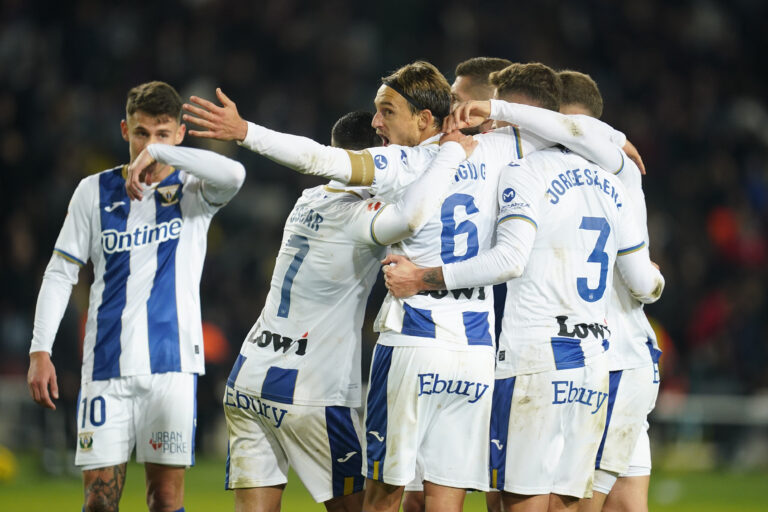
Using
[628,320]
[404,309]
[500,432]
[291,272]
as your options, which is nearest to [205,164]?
[291,272]

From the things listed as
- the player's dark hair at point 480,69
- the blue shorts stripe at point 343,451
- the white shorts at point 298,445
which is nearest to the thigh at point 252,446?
the white shorts at point 298,445

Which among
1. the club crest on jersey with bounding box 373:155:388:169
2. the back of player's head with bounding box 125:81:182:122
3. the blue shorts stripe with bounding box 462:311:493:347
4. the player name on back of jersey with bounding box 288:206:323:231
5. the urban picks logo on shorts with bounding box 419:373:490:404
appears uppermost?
the back of player's head with bounding box 125:81:182:122

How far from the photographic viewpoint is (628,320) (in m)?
5.77

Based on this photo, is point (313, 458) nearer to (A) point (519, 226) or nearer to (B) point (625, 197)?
Answer: (A) point (519, 226)

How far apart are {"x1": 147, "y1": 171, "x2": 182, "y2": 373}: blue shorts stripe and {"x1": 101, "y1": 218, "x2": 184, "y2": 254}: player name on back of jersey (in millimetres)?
13

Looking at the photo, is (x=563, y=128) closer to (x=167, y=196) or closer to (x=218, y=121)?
(x=218, y=121)

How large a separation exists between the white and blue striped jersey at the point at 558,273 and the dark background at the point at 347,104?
761 cm

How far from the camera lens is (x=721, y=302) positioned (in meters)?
14.4

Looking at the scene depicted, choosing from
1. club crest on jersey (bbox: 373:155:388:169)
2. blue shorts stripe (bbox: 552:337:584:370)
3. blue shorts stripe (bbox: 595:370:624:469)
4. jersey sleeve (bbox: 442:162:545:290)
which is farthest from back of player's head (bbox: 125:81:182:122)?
blue shorts stripe (bbox: 595:370:624:469)

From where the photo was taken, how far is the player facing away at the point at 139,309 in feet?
18.6

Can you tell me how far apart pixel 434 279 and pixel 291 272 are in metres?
0.82

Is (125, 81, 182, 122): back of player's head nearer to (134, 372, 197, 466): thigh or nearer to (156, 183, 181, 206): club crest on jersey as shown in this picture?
(156, 183, 181, 206): club crest on jersey

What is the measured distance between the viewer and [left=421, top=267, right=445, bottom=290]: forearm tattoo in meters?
4.97

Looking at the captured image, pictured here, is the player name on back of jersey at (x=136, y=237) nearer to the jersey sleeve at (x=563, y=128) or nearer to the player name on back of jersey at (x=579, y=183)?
the jersey sleeve at (x=563, y=128)
